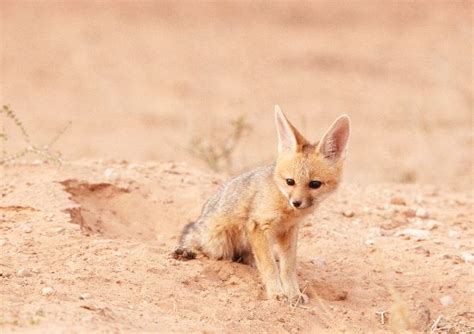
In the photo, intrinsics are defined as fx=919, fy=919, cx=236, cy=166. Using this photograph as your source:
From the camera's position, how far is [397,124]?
14.5m

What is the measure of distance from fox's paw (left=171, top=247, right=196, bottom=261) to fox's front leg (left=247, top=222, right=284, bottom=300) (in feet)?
1.65

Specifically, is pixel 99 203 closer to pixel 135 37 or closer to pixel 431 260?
pixel 431 260

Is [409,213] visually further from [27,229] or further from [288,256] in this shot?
[27,229]

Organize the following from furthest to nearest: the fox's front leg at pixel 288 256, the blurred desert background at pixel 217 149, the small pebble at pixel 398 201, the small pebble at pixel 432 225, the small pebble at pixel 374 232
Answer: the small pebble at pixel 398 201 < the small pebble at pixel 432 225 < the small pebble at pixel 374 232 < the fox's front leg at pixel 288 256 < the blurred desert background at pixel 217 149

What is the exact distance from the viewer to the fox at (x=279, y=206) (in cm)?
560

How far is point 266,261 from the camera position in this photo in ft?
18.6

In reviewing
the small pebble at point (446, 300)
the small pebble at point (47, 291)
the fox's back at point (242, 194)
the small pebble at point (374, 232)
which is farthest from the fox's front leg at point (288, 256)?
the small pebble at point (47, 291)

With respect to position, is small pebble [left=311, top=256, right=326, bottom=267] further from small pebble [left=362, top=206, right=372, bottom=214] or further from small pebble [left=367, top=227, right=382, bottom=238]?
small pebble [left=362, top=206, right=372, bottom=214]

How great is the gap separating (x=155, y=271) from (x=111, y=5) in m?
15.0

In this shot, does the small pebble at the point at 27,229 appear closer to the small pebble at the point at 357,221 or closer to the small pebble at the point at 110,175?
the small pebble at the point at 110,175

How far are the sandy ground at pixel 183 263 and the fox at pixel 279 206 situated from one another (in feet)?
0.52

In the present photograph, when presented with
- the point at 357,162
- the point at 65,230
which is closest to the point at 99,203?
the point at 65,230

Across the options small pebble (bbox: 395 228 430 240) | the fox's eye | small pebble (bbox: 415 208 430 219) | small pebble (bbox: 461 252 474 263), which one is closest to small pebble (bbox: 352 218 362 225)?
small pebble (bbox: 395 228 430 240)

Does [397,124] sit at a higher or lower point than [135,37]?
lower
